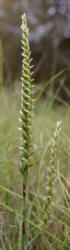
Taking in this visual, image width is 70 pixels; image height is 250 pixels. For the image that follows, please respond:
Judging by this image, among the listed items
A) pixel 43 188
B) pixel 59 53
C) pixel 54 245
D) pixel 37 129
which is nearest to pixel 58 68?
pixel 59 53

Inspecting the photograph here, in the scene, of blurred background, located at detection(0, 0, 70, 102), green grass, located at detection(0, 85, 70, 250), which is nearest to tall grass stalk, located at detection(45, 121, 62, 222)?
green grass, located at detection(0, 85, 70, 250)

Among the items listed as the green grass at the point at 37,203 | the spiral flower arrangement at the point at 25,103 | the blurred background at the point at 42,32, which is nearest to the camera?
the spiral flower arrangement at the point at 25,103

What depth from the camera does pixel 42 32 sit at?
413 centimetres

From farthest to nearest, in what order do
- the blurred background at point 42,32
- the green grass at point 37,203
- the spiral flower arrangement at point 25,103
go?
1. the blurred background at point 42,32
2. the green grass at point 37,203
3. the spiral flower arrangement at point 25,103

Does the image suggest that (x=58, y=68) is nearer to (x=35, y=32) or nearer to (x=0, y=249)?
(x=35, y=32)

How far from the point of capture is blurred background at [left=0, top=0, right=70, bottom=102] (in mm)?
3795

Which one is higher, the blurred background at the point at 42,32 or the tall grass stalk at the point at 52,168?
the blurred background at the point at 42,32

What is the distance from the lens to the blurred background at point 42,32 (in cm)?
379

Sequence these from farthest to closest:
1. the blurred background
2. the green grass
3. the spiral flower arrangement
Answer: the blurred background
the green grass
the spiral flower arrangement

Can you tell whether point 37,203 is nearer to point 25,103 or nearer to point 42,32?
point 25,103

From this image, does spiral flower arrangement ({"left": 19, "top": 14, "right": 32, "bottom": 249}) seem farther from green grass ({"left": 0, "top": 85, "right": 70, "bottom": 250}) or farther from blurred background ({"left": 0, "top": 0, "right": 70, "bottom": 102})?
blurred background ({"left": 0, "top": 0, "right": 70, "bottom": 102})

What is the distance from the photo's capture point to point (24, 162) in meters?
0.55

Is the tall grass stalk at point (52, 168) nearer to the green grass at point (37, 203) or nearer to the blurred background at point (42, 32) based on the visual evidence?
the green grass at point (37, 203)

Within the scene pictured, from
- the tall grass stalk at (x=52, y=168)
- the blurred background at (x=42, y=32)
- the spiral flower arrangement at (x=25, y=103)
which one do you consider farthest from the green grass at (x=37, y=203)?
the blurred background at (x=42, y=32)
